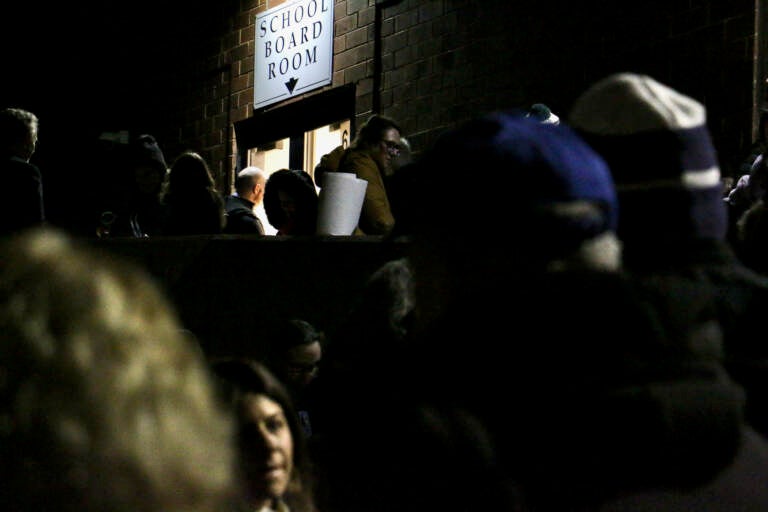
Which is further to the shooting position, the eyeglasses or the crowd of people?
the eyeglasses

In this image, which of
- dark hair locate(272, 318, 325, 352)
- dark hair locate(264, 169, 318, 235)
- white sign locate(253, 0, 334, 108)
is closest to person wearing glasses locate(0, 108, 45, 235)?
dark hair locate(264, 169, 318, 235)

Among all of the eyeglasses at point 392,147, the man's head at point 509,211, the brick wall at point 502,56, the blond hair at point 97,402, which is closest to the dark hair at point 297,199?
the eyeglasses at point 392,147

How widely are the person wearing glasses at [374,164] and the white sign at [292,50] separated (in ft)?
16.2

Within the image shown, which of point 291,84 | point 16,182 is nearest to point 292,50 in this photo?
point 291,84

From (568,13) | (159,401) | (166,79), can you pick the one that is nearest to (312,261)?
(568,13)

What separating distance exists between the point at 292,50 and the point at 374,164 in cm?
580

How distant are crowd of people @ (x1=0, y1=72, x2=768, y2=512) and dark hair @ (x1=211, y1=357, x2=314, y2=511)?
941mm

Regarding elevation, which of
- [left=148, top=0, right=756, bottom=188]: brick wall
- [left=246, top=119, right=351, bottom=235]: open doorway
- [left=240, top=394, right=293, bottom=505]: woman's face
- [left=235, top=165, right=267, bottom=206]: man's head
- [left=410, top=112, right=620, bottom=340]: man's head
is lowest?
[left=240, top=394, right=293, bottom=505]: woman's face

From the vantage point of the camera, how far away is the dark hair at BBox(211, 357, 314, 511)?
2820 millimetres

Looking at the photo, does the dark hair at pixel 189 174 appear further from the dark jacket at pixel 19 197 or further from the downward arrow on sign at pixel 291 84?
the downward arrow on sign at pixel 291 84

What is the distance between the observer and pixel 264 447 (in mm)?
2852

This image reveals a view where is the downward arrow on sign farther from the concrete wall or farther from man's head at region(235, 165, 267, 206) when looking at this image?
the concrete wall

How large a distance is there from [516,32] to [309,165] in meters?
3.30

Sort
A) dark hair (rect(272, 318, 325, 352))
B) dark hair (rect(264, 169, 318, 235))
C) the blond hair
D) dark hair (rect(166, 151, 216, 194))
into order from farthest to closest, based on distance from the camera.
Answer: dark hair (rect(264, 169, 318, 235)), dark hair (rect(166, 151, 216, 194)), dark hair (rect(272, 318, 325, 352)), the blond hair
